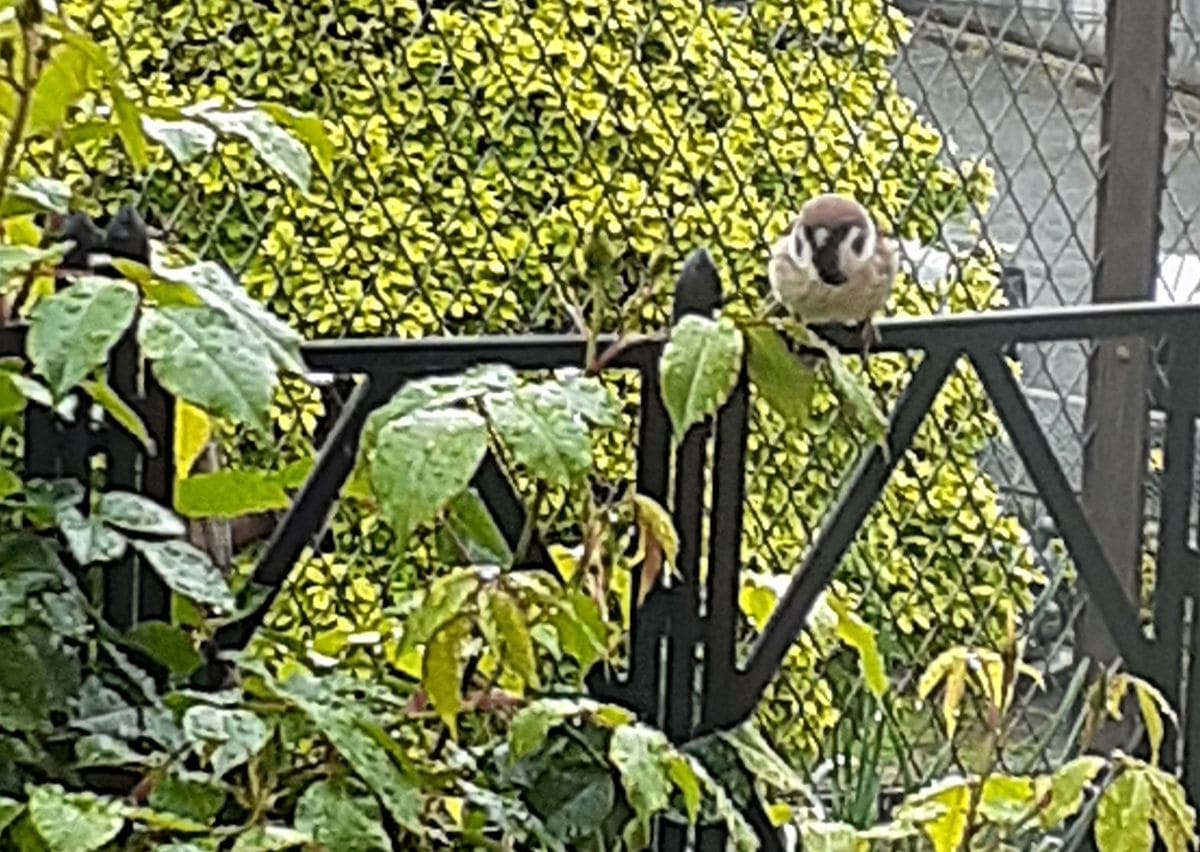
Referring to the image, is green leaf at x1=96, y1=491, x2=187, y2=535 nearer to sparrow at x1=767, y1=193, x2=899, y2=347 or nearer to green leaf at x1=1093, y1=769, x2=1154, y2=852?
green leaf at x1=1093, y1=769, x2=1154, y2=852

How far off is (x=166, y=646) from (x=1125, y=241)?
162 centimetres

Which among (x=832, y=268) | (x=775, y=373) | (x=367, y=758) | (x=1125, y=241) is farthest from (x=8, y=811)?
(x=1125, y=241)

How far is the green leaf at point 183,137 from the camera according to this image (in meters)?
0.86

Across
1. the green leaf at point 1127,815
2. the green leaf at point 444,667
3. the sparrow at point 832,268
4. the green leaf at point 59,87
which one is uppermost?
the sparrow at point 832,268

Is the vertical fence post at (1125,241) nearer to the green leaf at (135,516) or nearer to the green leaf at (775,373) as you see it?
the green leaf at (775,373)

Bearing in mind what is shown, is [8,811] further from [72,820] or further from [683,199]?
[683,199]

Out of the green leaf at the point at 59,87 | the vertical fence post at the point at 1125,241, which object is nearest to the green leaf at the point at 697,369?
the green leaf at the point at 59,87

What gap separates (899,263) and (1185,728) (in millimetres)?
1307

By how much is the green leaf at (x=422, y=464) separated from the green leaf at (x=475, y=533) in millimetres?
206

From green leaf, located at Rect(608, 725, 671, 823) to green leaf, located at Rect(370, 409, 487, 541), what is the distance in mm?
168

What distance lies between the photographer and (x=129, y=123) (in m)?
0.83

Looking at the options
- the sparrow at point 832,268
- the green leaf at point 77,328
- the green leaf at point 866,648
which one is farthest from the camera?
the sparrow at point 832,268

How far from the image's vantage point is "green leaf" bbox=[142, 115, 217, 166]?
33.9 inches

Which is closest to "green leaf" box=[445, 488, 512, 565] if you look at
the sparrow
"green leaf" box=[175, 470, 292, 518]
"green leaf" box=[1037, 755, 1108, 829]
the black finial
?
"green leaf" box=[175, 470, 292, 518]
